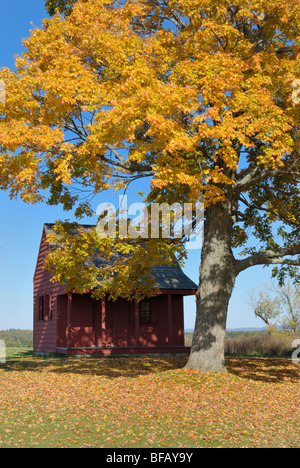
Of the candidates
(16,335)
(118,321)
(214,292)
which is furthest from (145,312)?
(16,335)

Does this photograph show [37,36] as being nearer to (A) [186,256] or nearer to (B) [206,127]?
(B) [206,127]

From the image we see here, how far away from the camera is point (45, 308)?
2848 cm

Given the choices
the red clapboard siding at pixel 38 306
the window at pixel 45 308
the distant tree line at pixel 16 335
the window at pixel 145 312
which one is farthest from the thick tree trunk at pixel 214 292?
the distant tree line at pixel 16 335

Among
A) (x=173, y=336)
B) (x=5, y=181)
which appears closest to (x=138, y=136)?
(x=5, y=181)

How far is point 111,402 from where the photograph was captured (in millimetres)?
11945

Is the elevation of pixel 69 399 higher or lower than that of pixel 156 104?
lower

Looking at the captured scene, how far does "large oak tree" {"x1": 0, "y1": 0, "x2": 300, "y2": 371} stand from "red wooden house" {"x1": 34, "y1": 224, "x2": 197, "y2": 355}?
8.56 m

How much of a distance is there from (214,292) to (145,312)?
38.1 ft

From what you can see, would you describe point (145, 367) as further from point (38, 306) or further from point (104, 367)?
point (38, 306)

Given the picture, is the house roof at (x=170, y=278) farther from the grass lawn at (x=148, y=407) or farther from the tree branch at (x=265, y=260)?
the tree branch at (x=265, y=260)

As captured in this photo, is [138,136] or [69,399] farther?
[138,136]

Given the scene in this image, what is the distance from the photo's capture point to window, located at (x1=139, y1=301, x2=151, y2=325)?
1054 inches
